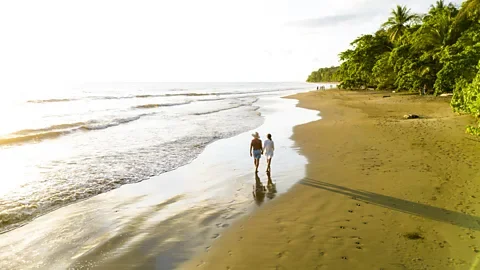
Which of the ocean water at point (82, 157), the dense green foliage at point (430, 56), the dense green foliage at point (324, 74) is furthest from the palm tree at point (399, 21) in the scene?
the dense green foliage at point (324, 74)

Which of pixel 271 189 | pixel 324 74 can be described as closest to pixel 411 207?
pixel 271 189

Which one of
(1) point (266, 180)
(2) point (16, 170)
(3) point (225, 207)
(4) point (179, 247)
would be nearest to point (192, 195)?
(3) point (225, 207)

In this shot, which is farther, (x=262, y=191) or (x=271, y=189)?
(x=271, y=189)

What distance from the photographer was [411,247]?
19.0 feet

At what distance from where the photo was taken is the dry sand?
5566 millimetres

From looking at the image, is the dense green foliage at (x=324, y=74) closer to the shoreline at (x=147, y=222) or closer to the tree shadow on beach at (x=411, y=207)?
the shoreline at (x=147, y=222)

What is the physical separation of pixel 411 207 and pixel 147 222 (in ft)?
20.2

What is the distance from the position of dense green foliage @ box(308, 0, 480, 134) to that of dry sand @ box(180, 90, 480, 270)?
172 inches

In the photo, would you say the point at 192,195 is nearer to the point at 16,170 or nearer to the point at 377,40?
the point at 16,170

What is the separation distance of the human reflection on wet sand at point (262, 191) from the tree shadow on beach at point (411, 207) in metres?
1.29

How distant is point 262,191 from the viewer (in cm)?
960

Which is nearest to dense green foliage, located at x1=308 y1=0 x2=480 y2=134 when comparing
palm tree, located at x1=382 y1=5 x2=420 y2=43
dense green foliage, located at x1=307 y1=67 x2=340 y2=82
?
palm tree, located at x1=382 y1=5 x2=420 y2=43

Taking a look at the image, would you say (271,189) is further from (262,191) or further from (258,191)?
(258,191)

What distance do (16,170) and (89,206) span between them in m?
6.34
